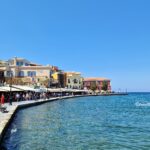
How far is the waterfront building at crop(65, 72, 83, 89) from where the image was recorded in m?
141

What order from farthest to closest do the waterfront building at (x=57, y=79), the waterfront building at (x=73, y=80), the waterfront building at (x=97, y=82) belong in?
the waterfront building at (x=97, y=82), the waterfront building at (x=73, y=80), the waterfront building at (x=57, y=79)

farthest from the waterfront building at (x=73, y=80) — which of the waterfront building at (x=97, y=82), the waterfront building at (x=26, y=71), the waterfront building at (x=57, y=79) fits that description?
the waterfront building at (x=97, y=82)

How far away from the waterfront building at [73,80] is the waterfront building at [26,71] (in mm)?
32259

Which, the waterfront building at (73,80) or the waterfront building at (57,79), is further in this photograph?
the waterfront building at (73,80)

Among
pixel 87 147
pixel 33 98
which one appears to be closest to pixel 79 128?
pixel 87 147

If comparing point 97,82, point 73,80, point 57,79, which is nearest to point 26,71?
point 57,79

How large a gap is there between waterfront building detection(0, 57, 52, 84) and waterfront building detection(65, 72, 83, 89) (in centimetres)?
3226

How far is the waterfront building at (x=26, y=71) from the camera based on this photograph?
3981 inches

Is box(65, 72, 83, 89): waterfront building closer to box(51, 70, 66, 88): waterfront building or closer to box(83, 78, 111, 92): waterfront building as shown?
box(51, 70, 66, 88): waterfront building

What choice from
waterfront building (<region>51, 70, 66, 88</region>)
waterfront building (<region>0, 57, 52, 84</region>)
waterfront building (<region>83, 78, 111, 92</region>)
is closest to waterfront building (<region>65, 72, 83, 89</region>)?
waterfront building (<region>51, 70, 66, 88</region>)

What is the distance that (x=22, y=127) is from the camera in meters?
22.9

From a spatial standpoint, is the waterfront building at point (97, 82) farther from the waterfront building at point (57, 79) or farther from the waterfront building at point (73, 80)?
the waterfront building at point (57, 79)

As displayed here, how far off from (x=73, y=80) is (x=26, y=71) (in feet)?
135

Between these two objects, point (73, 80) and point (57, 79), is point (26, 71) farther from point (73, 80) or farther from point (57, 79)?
point (73, 80)
